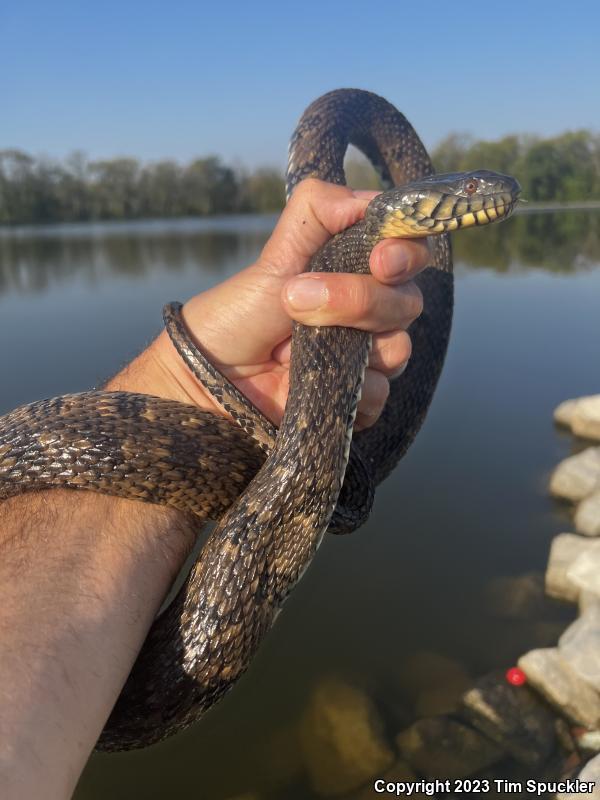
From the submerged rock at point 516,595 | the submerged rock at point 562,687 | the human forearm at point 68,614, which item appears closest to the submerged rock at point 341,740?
the submerged rock at point 562,687

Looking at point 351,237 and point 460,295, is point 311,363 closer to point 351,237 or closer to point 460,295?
point 351,237

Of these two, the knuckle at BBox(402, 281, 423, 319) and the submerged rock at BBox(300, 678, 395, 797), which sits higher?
the knuckle at BBox(402, 281, 423, 319)

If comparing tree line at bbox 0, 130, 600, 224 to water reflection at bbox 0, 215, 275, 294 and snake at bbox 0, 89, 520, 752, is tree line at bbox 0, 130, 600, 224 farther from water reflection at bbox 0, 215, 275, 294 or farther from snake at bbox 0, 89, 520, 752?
snake at bbox 0, 89, 520, 752

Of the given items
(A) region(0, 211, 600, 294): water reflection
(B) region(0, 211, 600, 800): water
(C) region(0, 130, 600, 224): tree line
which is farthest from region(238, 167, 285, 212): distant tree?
(B) region(0, 211, 600, 800): water

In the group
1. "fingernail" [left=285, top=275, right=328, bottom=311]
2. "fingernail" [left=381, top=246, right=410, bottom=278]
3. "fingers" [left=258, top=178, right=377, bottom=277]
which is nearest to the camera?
"fingernail" [left=285, top=275, right=328, bottom=311]

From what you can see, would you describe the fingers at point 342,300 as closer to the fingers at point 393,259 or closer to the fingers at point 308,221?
the fingers at point 393,259
